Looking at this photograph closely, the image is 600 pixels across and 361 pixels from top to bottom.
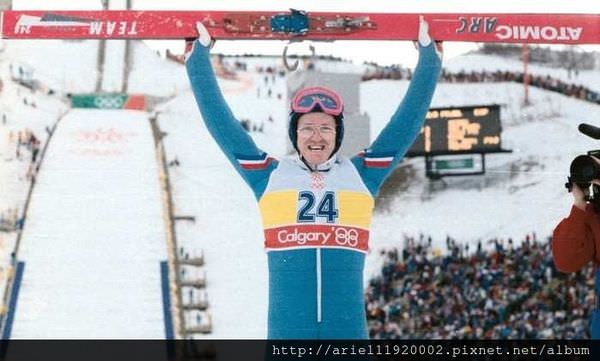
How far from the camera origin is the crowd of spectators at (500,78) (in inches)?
285

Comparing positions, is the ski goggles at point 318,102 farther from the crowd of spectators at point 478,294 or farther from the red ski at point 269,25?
the crowd of spectators at point 478,294

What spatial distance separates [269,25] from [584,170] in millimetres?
3172

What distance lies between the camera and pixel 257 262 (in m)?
7.34

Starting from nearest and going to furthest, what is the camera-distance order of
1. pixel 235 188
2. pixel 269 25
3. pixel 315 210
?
1. pixel 315 210
2. pixel 269 25
3. pixel 235 188

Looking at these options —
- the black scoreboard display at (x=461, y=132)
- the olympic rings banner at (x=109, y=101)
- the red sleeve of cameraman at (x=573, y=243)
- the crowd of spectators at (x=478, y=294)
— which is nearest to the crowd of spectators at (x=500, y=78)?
the black scoreboard display at (x=461, y=132)

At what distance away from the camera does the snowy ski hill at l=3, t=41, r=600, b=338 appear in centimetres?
718

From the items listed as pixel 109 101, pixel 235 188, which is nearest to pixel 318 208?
pixel 235 188

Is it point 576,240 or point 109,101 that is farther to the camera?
point 109,101

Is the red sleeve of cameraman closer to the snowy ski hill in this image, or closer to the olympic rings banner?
the snowy ski hill

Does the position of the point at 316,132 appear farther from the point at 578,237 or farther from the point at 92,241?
the point at 92,241

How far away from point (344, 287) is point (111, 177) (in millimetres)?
2805

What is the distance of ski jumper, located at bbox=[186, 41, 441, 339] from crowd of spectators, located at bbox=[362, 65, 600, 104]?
1.54 meters

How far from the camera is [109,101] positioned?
24.5 feet

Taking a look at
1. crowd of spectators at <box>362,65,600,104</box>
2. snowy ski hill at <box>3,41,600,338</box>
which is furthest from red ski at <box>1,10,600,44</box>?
crowd of spectators at <box>362,65,600,104</box>
